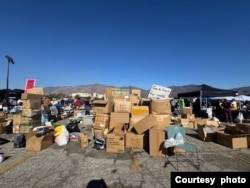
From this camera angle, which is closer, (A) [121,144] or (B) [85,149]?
(A) [121,144]

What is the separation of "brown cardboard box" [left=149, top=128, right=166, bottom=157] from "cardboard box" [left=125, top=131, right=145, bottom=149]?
0.80 meters

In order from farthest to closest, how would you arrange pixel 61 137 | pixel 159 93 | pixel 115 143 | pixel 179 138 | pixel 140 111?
pixel 159 93
pixel 140 111
pixel 61 137
pixel 115 143
pixel 179 138

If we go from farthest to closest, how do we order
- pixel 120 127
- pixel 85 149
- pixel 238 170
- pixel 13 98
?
Result: 1. pixel 13 98
2. pixel 120 127
3. pixel 85 149
4. pixel 238 170

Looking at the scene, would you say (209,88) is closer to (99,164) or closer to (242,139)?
(242,139)

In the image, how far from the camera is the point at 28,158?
223 inches

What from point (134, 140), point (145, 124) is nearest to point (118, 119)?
point (134, 140)

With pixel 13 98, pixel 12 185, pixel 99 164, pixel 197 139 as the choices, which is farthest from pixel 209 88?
pixel 13 98

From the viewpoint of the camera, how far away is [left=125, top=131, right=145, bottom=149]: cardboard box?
6562 millimetres

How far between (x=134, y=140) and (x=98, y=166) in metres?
1.90

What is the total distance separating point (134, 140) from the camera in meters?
6.59

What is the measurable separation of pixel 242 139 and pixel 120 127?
166 inches

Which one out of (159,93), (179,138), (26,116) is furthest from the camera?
(26,116)

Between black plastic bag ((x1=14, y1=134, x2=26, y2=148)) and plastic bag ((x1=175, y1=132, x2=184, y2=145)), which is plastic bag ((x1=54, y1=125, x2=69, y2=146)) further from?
plastic bag ((x1=175, y1=132, x2=184, y2=145))

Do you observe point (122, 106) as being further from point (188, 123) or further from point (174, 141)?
point (188, 123)
